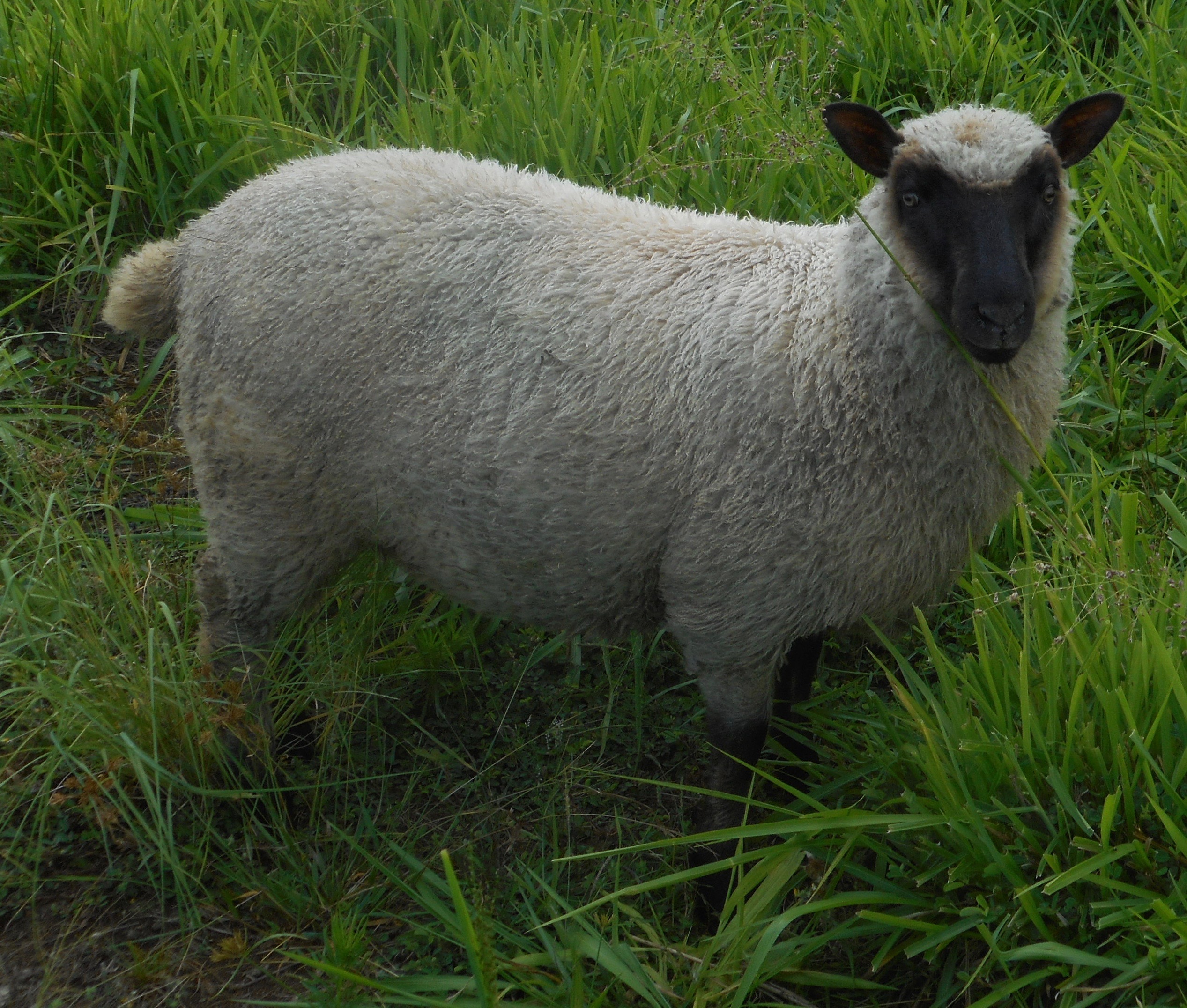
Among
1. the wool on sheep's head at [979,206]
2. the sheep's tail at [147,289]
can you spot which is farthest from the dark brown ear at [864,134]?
the sheep's tail at [147,289]

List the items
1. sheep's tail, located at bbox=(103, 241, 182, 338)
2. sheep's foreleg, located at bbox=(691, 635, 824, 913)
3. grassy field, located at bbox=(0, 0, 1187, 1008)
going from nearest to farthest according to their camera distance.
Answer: grassy field, located at bbox=(0, 0, 1187, 1008), sheep's foreleg, located at bbox=(691, 635, 824, 913), sheep's tail, located at bbox=(103, 241, 182, 338)

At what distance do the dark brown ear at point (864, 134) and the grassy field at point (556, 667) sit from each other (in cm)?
82

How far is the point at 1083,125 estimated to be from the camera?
2.60 m

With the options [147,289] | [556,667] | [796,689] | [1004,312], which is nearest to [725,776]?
[796,689]

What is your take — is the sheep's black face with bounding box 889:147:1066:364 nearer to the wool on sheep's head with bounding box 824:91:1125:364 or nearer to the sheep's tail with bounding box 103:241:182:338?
the wool on sheep's head with bounding box 824:91:1125:364

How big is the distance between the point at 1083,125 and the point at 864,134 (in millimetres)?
496

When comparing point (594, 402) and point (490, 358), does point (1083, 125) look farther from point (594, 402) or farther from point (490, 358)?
point (490, 358)

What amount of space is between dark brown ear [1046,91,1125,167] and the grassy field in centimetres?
81

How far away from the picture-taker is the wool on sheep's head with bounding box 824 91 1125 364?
7.48ft

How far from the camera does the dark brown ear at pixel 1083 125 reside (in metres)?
2.55

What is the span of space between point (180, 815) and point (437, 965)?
0.82 metres

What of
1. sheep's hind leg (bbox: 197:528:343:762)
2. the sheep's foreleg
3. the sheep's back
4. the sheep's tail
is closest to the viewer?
the sheep's back

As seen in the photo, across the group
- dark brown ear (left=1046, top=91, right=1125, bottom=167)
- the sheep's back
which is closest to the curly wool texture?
the sheep's back

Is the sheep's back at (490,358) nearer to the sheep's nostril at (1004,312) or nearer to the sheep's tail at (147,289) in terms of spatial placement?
the sheep's tail at (147,289)
